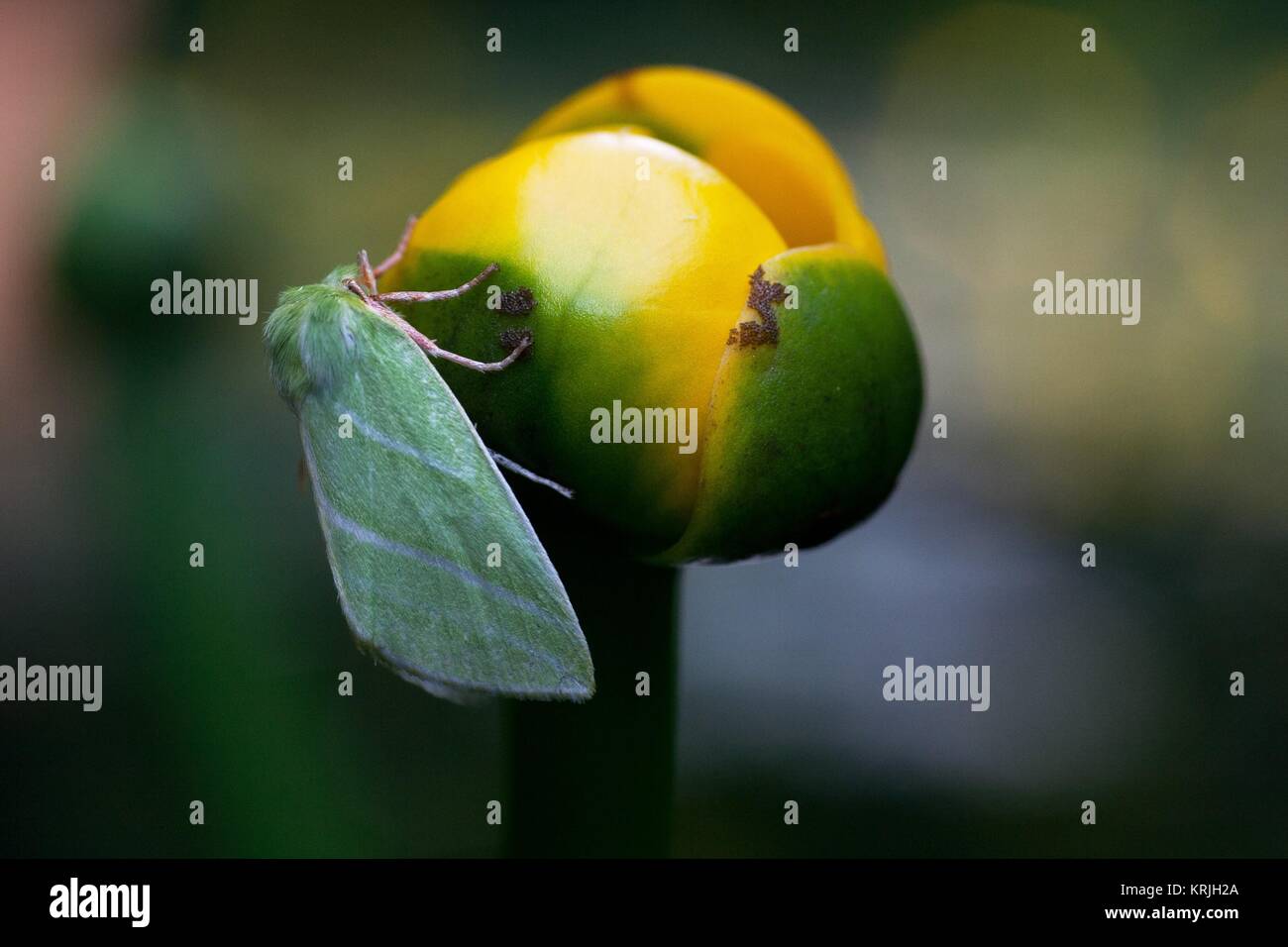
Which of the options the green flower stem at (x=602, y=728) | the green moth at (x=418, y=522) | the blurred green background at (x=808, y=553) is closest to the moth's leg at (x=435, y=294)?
the green moth at (x=418, y=522)

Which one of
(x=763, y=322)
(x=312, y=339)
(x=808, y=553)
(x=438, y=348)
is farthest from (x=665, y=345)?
(x=808, y=553)

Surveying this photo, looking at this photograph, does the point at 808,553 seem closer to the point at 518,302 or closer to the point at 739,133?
the point at 739,133

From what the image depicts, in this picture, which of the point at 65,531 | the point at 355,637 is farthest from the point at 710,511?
the point at 65,531

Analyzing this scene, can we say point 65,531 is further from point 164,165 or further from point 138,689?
point 164,165

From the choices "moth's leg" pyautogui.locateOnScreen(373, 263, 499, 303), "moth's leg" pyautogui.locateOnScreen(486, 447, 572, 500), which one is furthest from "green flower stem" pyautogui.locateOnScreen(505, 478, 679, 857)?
"moth's leg" pyautogui.locateOnScreen(373, 263, 499, 303)

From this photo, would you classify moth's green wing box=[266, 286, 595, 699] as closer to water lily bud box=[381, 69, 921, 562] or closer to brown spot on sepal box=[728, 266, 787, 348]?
water lily bud box=[381, 69, 921, 562]

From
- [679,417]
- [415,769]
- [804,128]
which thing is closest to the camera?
[679,417]
